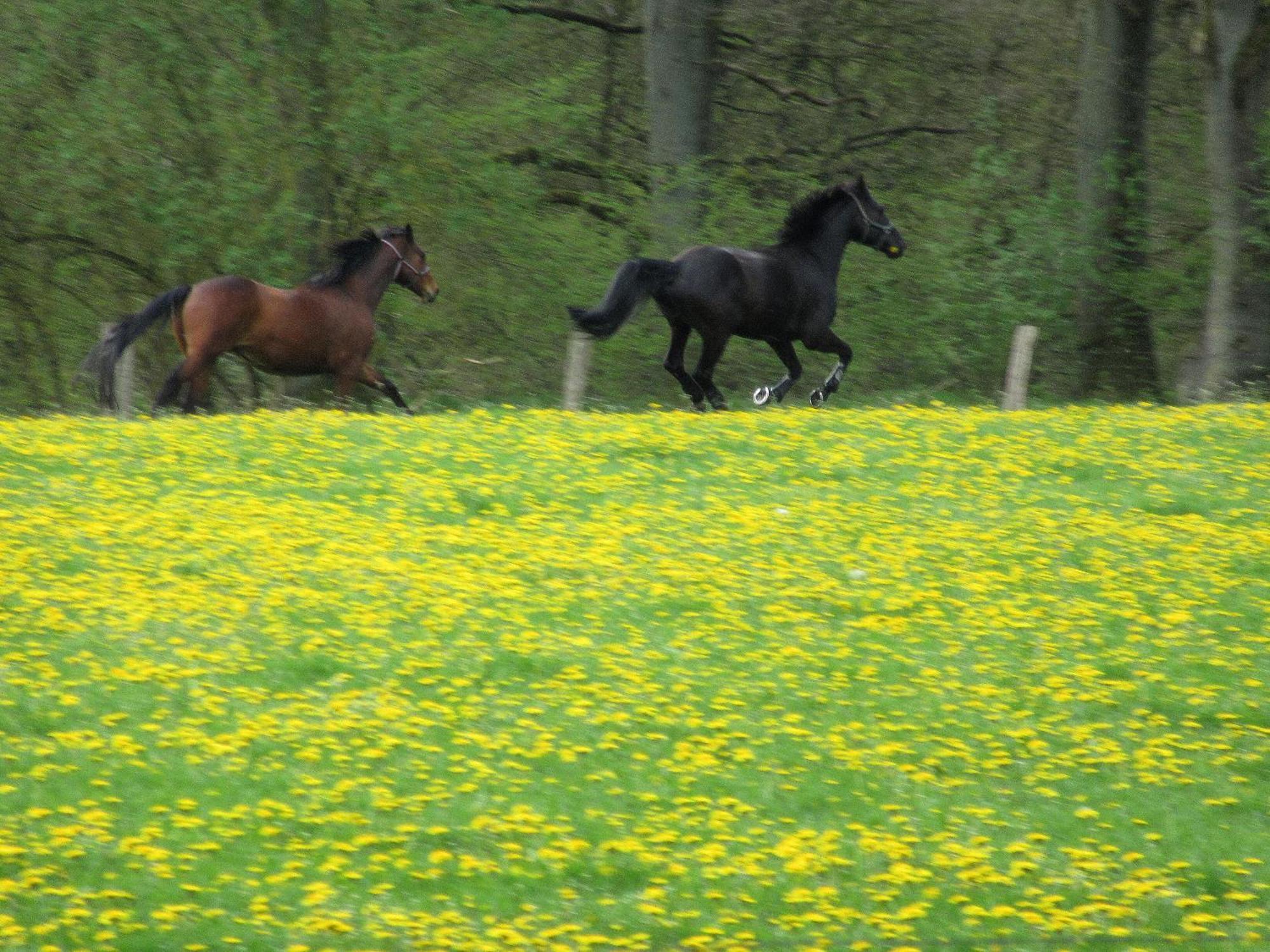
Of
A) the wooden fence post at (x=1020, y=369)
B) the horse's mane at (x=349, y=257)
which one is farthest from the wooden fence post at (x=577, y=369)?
the wooden fence post at (x=1020, y=369)

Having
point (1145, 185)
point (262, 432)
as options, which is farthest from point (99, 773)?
point (1145, 185)

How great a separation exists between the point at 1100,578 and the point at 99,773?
20.7 feet

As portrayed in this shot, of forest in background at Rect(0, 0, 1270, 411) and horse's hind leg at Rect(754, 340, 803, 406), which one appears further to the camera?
forest in background at Rect(0, 0, 1270, 411)

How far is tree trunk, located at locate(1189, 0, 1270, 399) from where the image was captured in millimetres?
18297

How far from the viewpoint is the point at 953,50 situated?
22.3 metres

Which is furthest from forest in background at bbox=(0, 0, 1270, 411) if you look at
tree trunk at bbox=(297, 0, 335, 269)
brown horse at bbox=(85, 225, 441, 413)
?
brown horse at bbox=(85, 225, 441, 413)

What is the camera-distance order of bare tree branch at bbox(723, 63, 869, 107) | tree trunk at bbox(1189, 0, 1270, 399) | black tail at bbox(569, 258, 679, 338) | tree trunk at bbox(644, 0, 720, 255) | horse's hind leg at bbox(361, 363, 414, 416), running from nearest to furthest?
black tail at bbox(569, 258, 679, 338) < horse's hind leg at bbox(361, 363, 414, 416) < tree trunk at bbox(1189, 0, 1270, 399) < tree trunk at bbox(644, 0, 720, 255) < bare tree branch at bbox(723, 63, 869, 107)

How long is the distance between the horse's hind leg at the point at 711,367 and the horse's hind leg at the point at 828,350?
0.88 metres

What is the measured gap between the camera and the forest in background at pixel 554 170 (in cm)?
1928

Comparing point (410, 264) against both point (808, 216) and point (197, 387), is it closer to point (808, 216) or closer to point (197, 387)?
point (197, 387)

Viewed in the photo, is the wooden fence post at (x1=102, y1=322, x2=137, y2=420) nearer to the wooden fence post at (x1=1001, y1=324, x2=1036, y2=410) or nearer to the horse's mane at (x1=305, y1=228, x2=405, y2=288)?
the horse's mane at (x1=305, y1=228, x2=405, y2=288)

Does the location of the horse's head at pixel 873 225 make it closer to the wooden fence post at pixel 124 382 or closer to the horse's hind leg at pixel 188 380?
the horse's hind leg at pixel 188 380

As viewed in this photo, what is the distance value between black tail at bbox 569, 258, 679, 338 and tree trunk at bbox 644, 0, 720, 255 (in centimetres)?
621

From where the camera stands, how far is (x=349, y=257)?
15.7 meters
